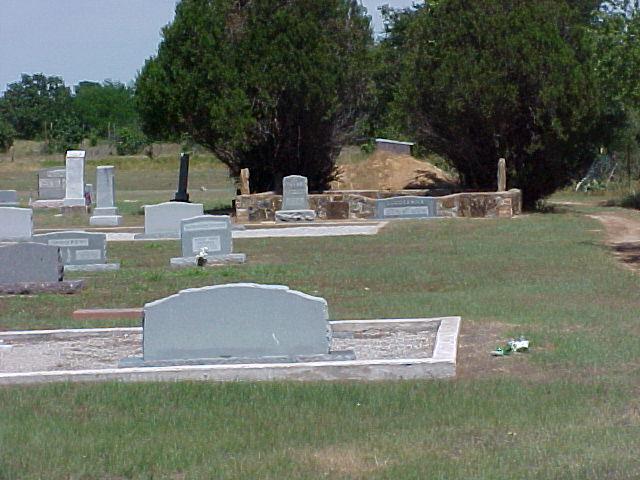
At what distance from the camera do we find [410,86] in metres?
35.9

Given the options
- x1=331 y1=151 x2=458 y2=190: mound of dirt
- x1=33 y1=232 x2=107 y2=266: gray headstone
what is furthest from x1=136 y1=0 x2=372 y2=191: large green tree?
x1=33 y1=232 x2=107 y2=266: gray headstone

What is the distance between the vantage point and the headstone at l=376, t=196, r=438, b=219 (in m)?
33.1

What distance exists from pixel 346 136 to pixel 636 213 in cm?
1037

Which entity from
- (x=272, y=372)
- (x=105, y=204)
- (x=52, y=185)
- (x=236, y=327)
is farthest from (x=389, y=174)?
(x=272, y=372)

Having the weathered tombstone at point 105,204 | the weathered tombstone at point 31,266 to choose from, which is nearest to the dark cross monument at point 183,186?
the weathered tombstone at point 105,204

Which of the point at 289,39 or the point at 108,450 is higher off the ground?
the point at 289,39

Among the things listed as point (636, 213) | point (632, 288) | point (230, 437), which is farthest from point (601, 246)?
point (230, 437)

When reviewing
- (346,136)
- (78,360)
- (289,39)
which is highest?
(289,39)

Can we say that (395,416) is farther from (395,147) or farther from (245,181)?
(395,147)

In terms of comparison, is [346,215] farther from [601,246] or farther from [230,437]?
[230,437]

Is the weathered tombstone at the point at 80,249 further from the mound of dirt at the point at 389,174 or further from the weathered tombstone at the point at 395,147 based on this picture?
the weathered tombstone at the point at 395,147

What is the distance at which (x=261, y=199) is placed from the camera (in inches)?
1362

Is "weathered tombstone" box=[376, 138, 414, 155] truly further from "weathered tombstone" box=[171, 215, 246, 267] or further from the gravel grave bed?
the gravel grave bed

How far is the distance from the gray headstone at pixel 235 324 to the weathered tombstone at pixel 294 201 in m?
23.6
